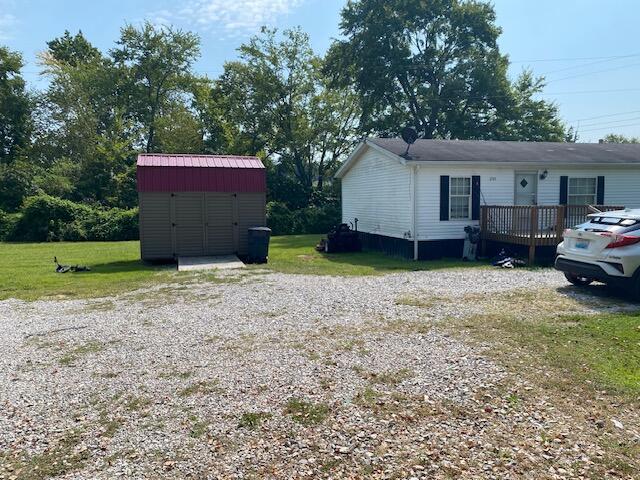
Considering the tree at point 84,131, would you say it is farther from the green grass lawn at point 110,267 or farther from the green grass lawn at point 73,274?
the green grass lawn at point 73,274

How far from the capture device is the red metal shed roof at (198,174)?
42.0ft

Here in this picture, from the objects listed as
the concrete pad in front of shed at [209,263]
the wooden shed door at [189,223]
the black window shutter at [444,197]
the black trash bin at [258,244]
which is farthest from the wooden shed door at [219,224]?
the black window shutter at [444,197]

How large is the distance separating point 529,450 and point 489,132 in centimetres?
2892

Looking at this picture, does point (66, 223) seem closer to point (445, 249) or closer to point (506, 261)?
point (445, 249)

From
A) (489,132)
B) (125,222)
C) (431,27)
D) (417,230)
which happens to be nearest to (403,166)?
(417,230)

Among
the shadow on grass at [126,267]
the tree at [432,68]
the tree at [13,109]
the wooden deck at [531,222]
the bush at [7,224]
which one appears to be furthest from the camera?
the tree at [13,109]

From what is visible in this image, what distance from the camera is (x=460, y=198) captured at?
13.9 metres

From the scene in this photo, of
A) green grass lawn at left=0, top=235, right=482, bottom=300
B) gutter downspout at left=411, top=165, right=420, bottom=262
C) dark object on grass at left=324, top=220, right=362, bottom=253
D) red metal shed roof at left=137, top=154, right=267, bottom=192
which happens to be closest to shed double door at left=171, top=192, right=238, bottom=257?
red metal shed roof at left=137, top=154, right=267, bottom=192

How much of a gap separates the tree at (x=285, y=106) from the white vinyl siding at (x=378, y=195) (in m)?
12.9

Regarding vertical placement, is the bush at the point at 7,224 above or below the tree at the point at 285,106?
below

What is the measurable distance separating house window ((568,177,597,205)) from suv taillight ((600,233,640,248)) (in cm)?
820

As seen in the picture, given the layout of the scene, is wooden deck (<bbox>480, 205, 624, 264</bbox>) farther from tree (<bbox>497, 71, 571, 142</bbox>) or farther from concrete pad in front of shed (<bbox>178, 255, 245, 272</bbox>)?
tree (<bbox>497, 71, 571, 142</bbox>)

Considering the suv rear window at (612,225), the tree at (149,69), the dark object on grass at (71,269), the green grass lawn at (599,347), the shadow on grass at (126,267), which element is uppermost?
the tree at (149,69)

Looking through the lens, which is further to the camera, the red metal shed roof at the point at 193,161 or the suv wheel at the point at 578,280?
the red metal shed roof at the point at 193,161
